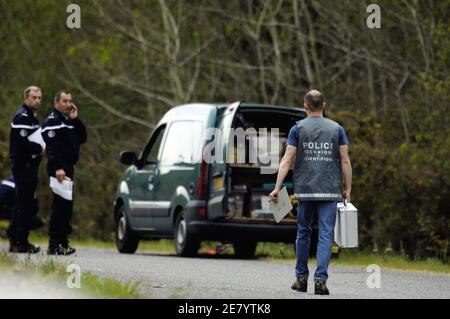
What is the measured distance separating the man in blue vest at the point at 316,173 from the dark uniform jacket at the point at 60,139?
587 cm

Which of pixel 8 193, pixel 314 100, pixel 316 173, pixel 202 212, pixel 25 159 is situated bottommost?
pixel 202 212

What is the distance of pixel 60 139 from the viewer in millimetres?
18422

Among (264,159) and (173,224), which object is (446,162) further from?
(173,224)

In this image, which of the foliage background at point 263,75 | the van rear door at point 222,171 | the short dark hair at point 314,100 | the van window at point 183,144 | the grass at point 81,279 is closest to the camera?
the grass at point 81,279

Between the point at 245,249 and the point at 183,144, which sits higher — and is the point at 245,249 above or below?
below

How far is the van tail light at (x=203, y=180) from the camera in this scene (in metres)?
19.2

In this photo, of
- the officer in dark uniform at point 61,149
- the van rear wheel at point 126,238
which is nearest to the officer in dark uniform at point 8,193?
the van rear wheel at point 126,238

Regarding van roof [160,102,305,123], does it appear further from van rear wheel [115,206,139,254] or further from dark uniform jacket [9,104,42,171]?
dark uniform jacket [9,104,42,171]

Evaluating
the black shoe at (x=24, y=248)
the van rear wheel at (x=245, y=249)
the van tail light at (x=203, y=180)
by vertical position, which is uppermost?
the van tail light at (x=203, y=180)

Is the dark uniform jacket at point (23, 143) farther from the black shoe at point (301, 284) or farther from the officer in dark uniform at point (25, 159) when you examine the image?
the black shoe at point (301, 284)

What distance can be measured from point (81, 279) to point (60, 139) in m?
5.97

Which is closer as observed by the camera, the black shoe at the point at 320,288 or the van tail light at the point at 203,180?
the black shoe at the point at 320,288

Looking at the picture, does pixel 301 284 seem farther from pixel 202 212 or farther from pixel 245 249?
pixel 245 249

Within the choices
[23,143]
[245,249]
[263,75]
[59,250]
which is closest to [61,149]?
[23,143]
